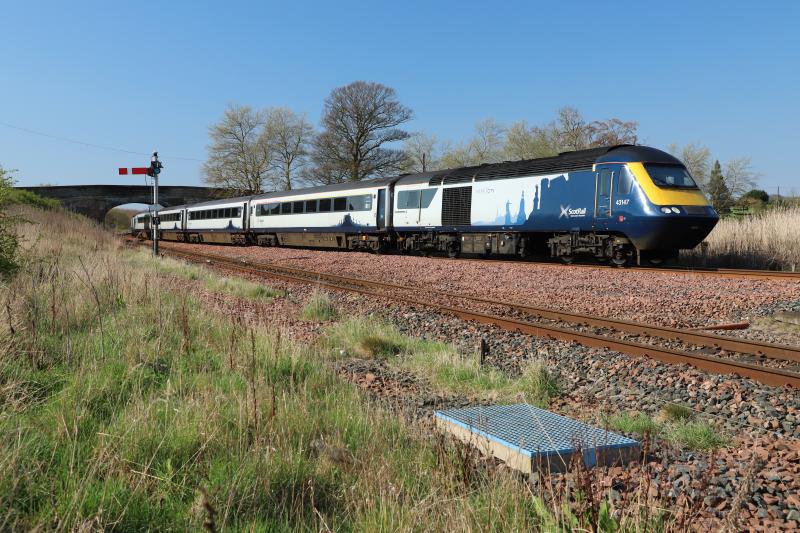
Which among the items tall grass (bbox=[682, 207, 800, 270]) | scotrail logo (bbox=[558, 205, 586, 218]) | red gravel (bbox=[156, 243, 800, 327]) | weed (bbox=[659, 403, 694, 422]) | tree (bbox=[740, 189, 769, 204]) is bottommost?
weed (bbox=[659, 403, 694, 422])

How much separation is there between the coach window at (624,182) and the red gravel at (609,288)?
206 cm

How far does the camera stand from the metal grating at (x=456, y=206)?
1965cm

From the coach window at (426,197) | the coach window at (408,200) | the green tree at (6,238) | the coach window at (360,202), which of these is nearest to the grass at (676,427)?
the green tree at (6,238)

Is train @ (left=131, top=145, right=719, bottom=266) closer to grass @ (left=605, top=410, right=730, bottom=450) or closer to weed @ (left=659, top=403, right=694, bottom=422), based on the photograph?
weed @ (left=659, top=403, right=694, bottom=422)

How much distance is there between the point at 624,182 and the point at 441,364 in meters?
10.6

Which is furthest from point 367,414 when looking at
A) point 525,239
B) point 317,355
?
point 525,239

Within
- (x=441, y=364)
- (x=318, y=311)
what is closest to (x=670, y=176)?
(x=318, y=311)

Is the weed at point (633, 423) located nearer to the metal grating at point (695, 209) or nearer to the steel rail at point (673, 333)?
the steel rail at point (673, 333)

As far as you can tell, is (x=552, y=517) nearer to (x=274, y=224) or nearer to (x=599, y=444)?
(x=599, y=444)

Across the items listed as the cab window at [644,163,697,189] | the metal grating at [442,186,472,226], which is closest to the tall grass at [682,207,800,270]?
the cab window at [644,163,697,189]

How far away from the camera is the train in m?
14.4

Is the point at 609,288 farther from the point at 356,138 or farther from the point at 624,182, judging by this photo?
the point at 356,138

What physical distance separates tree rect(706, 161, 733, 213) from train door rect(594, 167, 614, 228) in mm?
40266

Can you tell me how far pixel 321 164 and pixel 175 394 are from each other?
50583 millimetres
